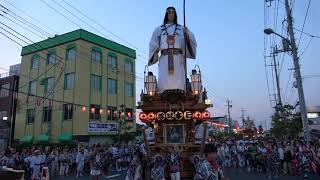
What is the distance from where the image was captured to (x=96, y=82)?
34938 mm

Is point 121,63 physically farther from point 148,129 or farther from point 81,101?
point 148,129

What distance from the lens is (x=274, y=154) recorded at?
713 inches

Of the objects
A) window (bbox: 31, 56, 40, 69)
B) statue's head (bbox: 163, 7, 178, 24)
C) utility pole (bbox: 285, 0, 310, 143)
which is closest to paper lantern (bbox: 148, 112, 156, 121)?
statue's head (bbox: 163, 7, 178, 24)

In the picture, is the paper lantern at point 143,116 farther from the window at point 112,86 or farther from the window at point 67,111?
the window at point 112,86

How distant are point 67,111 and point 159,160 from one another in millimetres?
25232

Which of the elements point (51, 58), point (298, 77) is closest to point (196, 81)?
point (298, 77)

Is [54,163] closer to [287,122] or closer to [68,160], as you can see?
[68,160]

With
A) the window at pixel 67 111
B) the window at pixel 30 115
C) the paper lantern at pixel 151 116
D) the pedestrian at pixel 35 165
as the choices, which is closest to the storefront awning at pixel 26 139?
the window at pixel 30 115

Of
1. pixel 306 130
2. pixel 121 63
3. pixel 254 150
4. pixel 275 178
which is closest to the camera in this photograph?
A: pixel 275 178

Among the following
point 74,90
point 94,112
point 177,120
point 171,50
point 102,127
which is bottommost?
point 177,120

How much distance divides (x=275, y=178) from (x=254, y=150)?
13.3 feet

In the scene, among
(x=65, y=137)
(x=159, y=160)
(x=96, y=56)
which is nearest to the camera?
(x=159, y=160)

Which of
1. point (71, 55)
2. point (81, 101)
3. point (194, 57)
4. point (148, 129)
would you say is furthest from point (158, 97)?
point (71, 55)

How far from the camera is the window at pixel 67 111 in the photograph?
32.3 metres
